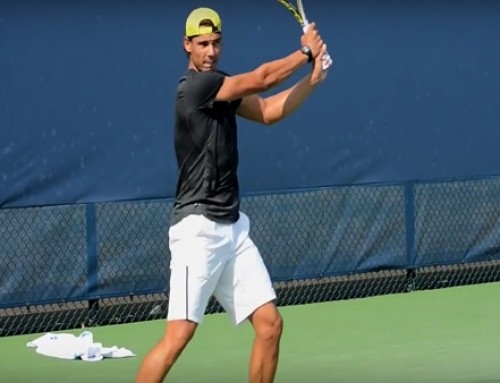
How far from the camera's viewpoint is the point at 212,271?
5883 mm

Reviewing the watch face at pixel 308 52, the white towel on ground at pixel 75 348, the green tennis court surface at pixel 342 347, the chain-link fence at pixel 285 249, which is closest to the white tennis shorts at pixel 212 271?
the watch face at pixel 308 52

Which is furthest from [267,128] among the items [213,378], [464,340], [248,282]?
[248,282]

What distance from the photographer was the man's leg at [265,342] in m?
5.90

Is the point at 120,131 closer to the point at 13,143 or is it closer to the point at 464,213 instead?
the point at 13,143

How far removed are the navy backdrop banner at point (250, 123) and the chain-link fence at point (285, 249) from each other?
15cm

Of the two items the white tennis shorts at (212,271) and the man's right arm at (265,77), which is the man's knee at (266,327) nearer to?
the white tennis shorts at (212,271)

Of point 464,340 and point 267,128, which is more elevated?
point 267,128

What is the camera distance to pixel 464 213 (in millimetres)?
10992

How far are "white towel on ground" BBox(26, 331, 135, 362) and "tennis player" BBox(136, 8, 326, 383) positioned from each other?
7.34 feet

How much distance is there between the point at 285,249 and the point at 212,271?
436 cm

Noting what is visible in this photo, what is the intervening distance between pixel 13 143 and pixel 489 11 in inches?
155

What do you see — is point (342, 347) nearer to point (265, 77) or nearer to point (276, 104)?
point (276, 104)

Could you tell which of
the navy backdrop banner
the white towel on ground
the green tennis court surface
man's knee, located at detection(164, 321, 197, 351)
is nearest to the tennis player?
man's knee, located at detection(164, 321, 197, 351)

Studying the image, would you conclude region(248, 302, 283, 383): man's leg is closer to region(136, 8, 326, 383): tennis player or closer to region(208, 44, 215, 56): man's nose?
region(136, 8, 326, 383): tennis player
